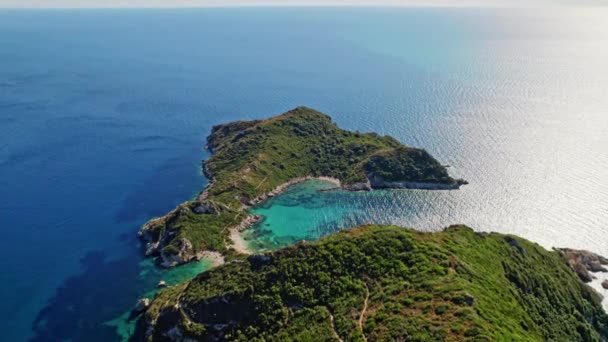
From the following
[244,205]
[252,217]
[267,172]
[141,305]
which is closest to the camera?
[141,305]

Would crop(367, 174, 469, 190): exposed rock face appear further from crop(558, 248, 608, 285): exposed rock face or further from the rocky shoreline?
crop(558, 248, 608, 285): exposed rock face

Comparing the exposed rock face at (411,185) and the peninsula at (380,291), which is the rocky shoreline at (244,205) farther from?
the peninsula at (380,291)

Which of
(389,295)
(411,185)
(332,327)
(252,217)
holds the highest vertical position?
(389,295)

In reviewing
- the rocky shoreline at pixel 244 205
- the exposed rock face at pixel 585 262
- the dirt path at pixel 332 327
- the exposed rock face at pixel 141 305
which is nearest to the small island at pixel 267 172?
the rocky shoreline at pixel 244 205

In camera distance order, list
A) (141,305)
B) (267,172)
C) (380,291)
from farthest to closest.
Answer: (267,172), (141,305), (380,291)

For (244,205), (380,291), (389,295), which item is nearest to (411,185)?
(244,205)

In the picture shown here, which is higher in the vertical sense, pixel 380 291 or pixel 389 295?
pixel 389 295

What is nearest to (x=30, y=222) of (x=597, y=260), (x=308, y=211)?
(x=308, y=211)

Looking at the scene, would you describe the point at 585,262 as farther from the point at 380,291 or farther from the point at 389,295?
the point at 380,291
